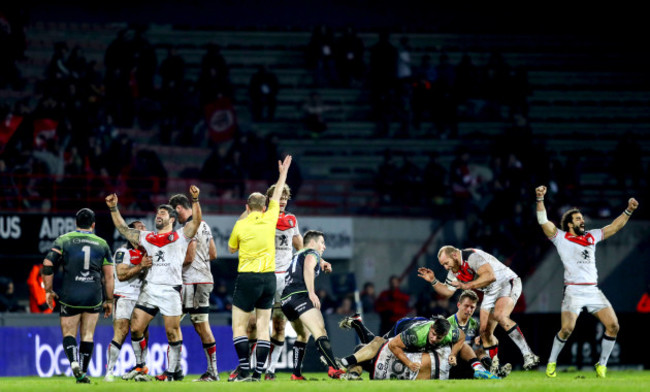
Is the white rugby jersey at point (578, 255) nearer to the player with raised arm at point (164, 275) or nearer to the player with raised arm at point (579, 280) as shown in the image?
the player with raised arm at point (579, 280)

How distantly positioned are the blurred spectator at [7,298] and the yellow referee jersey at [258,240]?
9.31m

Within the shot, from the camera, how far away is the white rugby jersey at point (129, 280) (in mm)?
16922

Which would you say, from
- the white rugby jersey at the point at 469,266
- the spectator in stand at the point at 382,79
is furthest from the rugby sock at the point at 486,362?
the spectator in stand at the point at 382,79

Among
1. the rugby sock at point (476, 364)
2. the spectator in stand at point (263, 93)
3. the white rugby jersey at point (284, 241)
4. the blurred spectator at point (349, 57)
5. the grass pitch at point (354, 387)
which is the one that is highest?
the blurred spectator at point (349, 57)

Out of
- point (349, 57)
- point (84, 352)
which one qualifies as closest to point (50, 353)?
point (84, 352)

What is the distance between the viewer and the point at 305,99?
33.8 metres

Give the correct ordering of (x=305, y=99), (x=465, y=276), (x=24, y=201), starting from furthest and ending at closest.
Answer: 1. (x=305, y=99)
2. (x=24, y=201)
3. (x=465, y=276)

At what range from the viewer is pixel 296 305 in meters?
16.3

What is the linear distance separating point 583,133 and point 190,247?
20116mm

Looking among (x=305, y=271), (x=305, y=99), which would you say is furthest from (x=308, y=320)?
(x=305, y=99)

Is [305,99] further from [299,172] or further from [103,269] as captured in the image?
[103,269]

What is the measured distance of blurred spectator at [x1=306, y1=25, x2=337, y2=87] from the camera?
110 feet

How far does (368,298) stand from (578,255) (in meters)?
9.84

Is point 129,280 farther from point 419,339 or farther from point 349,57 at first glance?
point 349,57
